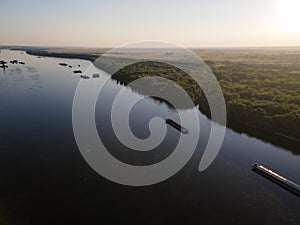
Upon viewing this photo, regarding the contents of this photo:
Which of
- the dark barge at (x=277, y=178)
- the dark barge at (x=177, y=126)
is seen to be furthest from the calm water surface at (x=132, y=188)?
the dark barge at (x=177, y=126)

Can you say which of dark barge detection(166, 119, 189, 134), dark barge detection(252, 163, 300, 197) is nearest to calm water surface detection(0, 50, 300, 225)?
dark barge detection(252, 163, 300, 197)

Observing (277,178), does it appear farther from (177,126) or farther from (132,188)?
(177,126)

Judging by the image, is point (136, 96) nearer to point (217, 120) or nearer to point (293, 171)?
point (217, 120)

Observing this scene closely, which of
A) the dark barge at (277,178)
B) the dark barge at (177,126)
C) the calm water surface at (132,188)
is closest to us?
the calm water surface at (132,188)

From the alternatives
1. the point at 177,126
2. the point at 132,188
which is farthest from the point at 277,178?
the point at 177,126

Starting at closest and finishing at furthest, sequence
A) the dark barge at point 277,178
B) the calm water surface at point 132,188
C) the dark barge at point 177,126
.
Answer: the calm water surface at point 132,188, the dark barge at point 277,178, the dark barge at point 177,126

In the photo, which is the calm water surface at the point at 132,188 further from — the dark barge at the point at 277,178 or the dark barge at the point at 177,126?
the dark barge at the point at 177,126
